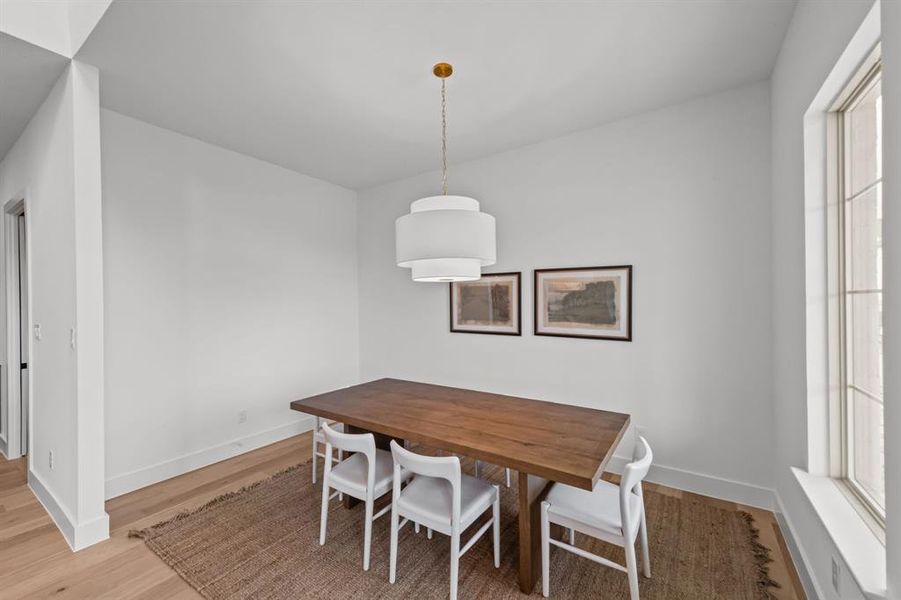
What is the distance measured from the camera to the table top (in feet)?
5.48

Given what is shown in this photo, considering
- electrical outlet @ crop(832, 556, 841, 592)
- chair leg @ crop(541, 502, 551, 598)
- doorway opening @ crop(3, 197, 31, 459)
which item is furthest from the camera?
doorway opening @ crop(3, 197, 31, 459)

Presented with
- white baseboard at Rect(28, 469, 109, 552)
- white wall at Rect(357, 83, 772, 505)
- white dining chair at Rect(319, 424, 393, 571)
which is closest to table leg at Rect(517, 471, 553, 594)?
white dining chair at Rect(319, 424, 393, 571)

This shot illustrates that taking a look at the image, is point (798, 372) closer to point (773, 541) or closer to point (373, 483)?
point (773, 541)

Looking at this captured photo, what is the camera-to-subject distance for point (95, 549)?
2197 mm

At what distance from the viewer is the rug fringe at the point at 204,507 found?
91.1 inches

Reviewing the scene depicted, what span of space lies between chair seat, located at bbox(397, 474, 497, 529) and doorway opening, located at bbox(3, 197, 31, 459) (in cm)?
359

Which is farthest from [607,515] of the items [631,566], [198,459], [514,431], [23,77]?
[23,77]

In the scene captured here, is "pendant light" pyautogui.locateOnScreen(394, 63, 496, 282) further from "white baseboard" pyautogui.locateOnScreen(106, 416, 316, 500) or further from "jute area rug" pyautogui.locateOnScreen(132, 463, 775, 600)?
"white baseboard" pyautogui.locateOnScreen(106, 416, 316, 500)

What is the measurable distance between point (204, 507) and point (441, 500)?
1766mm

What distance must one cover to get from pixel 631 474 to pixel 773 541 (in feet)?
4.47

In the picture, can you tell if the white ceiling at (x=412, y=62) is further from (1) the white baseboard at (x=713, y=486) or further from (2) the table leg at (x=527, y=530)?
(1) the white baseboard at (x=713, y=486)

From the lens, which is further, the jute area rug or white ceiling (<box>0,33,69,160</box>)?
white ceiling (<box>0,33,69,160</box>)

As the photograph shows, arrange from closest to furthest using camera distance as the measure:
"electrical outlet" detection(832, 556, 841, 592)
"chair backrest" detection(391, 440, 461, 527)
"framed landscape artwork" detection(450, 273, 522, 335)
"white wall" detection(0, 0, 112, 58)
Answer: "electrical outlet" detection(832, 556, 841, 592) < "chair backrest" detection(391, 440, 461, 527) < "white wall" detection(0, 0, 112, 58) < "framed landscape artwork" detection(450, 273, 522, 335)

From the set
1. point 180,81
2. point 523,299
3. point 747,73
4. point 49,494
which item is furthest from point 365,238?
point 747,73
